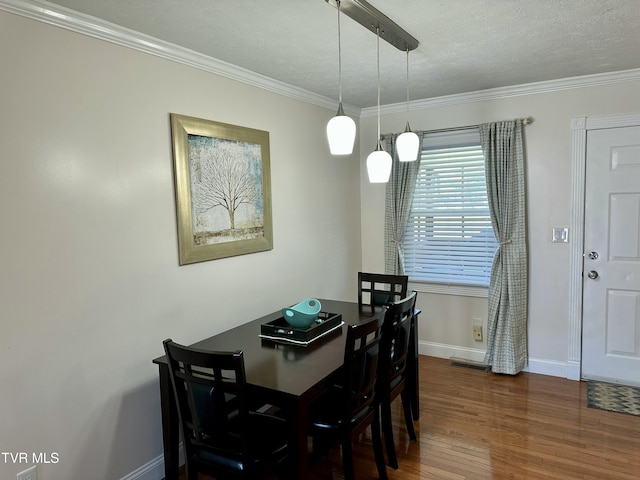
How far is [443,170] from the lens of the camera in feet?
13.4

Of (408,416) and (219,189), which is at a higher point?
(219,189)

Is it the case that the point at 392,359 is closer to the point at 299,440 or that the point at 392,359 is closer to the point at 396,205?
the point at 299,440

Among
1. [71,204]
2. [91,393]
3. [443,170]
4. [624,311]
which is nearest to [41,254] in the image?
[71,204]

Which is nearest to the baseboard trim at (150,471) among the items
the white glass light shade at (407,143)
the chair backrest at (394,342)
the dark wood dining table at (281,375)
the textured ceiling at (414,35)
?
the dark wood dining table at (281,375)

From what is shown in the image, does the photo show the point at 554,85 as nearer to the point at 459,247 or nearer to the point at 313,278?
the point at 459,247

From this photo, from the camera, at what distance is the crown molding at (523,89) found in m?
3.29

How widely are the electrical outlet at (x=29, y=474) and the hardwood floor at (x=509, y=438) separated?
4.62 ft

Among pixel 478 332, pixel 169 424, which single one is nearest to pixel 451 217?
pixel 478 332

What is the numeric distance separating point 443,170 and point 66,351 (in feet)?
11.1

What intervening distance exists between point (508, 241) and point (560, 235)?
410 millimetres

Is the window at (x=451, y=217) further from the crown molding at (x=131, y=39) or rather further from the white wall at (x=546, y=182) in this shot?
the crown molding at (x=131, y=39)

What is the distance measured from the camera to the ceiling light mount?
1956 mm

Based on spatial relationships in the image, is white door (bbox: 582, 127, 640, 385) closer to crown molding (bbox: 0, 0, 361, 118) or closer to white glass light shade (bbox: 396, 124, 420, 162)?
white glass light shade (bbox: 396, 124, 420, 162)

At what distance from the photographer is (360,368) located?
6.86 feet
